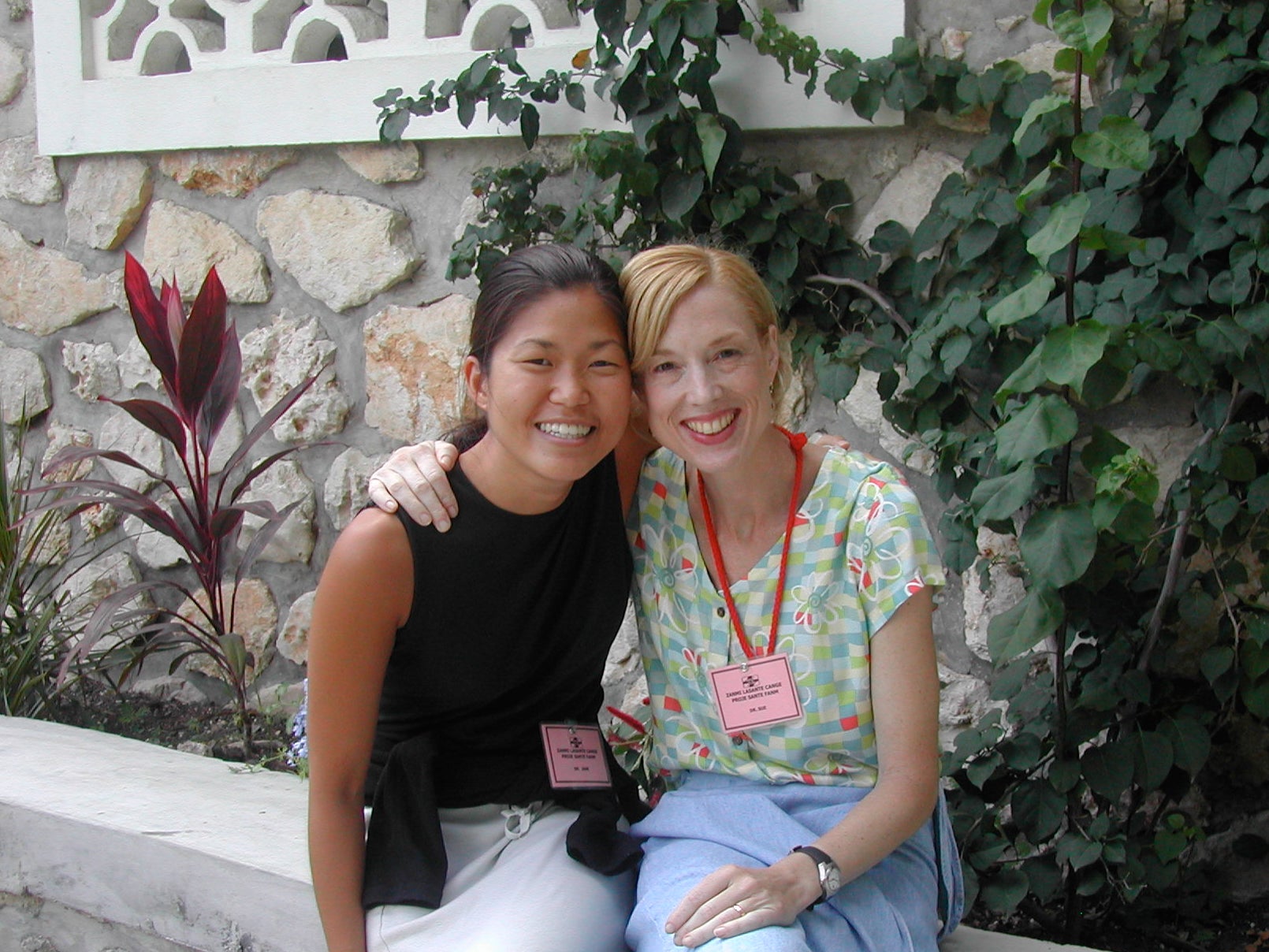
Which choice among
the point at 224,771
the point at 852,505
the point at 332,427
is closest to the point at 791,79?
the point at 852,505

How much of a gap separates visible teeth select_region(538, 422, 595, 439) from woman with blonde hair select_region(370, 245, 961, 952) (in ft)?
0.32

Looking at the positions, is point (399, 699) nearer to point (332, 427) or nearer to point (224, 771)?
point (224, 771)

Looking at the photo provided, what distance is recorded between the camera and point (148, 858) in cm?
192

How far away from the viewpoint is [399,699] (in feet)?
5.19

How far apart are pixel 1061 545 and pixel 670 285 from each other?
0.62 m

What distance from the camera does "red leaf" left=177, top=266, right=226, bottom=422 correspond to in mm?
2447

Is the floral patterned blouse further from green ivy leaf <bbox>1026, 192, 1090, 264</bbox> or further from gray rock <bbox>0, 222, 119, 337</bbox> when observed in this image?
gray rock <bbox>0, 222, 119, 337</bbox>

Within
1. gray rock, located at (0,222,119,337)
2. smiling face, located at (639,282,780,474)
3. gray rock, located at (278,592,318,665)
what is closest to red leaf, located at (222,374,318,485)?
gray rock, located at (278,592,318,665)

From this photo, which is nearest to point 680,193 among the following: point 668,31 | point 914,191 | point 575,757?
point 668,31

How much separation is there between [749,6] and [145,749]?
1.80 metres

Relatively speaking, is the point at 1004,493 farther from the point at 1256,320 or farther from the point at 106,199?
the point at 106,199

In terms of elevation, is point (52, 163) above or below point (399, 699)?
above

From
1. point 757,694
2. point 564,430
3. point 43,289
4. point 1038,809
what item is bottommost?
point 1038,809

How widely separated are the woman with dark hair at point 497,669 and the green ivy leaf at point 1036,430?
505 millimetres
